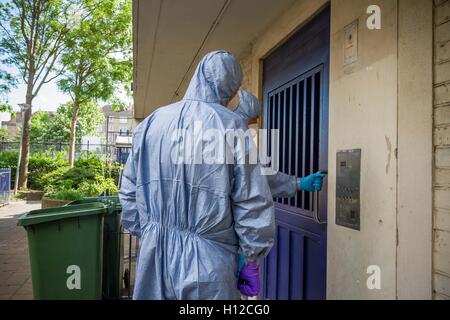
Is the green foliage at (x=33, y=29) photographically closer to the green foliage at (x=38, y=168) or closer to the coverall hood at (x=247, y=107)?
the green foliage at (x=38, y=168)

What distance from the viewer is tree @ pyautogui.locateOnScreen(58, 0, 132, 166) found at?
531 inches

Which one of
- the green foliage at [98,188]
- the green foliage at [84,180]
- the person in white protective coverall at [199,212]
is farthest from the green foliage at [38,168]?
the person in white protective coverall at [199,212]

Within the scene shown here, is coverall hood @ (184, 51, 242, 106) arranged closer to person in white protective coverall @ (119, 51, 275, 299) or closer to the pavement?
person in white protective coverall @ (119, 51, 275, 299)

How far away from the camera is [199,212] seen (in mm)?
1845

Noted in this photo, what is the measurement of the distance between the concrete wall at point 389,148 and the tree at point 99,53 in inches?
508

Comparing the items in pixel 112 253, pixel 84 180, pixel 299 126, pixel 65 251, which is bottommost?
pixel 112 253

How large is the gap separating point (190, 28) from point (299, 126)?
161cm

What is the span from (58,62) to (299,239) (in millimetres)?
14142

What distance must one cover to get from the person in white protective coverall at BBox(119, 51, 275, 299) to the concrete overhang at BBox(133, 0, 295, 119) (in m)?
1.45

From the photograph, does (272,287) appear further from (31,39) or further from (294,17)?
(31,39)

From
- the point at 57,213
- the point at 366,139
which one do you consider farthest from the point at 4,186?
the point at 366,139

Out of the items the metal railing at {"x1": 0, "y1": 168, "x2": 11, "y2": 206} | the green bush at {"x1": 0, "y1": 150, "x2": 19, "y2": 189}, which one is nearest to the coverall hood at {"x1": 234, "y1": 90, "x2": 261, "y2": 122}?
the metal railing at {"x1": 0, "y1": 168, "x2": 11, "y2": 206}

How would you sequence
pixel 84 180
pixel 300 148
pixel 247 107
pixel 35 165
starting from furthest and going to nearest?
pixel 35 165 < pixel 84 180 < pixel 300 148 < pixel 247 107

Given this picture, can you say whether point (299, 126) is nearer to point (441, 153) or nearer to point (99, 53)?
point (441, 153)
